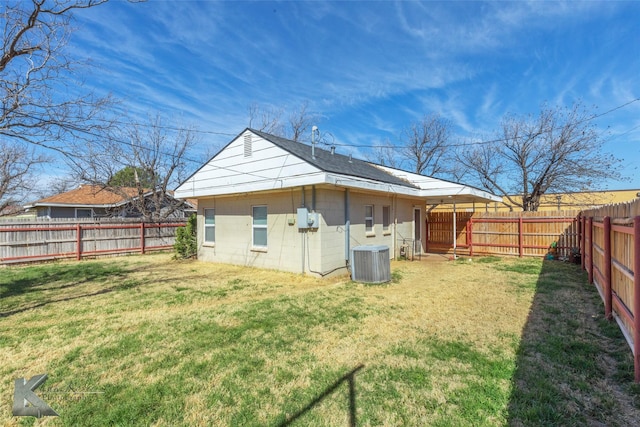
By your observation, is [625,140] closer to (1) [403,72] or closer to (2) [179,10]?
(1) [403,72]

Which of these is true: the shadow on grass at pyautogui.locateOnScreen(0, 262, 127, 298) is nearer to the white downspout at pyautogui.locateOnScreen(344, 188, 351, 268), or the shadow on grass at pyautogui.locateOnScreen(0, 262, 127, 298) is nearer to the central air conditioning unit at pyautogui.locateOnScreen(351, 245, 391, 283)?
the white downspout at pyautogui.locateOnScreen(344, 188, 351, 268)

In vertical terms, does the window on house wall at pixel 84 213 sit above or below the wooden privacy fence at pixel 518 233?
above

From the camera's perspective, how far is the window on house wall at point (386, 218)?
1149 cm

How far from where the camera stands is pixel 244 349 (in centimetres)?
397

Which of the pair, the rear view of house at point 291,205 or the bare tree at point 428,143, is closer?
the rear view of house at point 291,205

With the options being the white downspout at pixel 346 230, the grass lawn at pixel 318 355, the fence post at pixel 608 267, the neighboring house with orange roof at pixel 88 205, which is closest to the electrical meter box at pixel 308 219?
the white downspout at pixel 346 230

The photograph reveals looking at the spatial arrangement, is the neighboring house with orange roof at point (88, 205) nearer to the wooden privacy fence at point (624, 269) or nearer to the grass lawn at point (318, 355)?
the grass lawn at point (318, 355)

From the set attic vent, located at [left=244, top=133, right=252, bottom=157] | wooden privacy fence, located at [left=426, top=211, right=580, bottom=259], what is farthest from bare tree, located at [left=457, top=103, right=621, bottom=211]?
attic vent, located at [left=244, top=133, right=252, bottom=157]

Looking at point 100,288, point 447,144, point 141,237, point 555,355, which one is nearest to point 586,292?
point 555,355

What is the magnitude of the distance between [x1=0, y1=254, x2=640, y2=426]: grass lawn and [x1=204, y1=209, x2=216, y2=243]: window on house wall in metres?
4.76

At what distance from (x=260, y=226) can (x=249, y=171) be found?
74.0 inches

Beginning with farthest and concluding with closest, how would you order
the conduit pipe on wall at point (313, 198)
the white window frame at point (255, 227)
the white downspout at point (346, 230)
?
the white window frame at point (255, 227) → the white downspout at point (346, 230) → the conduit pipe on wall at point (313, 198)

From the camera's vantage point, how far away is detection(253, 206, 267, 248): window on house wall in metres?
10.1

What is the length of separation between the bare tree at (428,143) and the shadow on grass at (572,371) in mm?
24099
